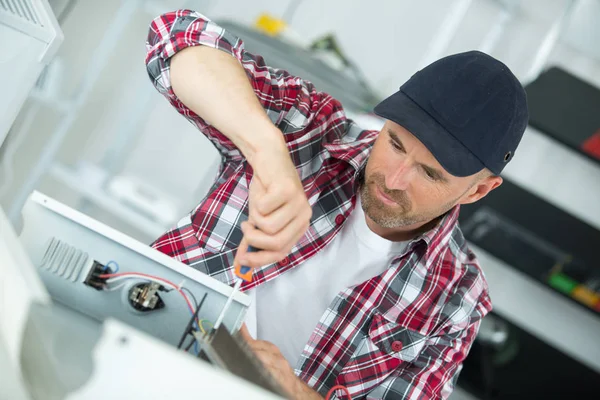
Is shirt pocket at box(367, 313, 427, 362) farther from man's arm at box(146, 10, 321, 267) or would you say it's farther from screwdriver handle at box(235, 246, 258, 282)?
screwdriver handle at box(235, 246, 258, 282)

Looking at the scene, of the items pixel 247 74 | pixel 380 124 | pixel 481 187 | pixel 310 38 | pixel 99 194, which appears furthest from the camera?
pixel 310 38

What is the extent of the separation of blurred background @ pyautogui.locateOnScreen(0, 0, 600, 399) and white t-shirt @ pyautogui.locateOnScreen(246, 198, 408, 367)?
774 millimetres

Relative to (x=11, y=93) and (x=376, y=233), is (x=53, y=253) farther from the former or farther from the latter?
(x=376, y=233)

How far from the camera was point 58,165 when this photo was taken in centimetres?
220

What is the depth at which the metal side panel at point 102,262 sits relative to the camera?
80cm

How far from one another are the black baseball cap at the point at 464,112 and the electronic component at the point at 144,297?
579 mm

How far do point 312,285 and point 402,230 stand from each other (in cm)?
26

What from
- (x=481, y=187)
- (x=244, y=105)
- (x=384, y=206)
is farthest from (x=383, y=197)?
(x=244, y=105)

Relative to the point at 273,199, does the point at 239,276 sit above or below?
below

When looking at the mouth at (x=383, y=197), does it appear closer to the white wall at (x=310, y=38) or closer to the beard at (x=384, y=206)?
the beard at (x=384, y=206)

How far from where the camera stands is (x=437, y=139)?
3.80 feet

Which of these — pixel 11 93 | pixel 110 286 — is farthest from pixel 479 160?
pixel 11 93

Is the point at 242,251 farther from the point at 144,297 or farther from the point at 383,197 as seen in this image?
the point at 383,197

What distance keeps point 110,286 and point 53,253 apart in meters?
0.08
